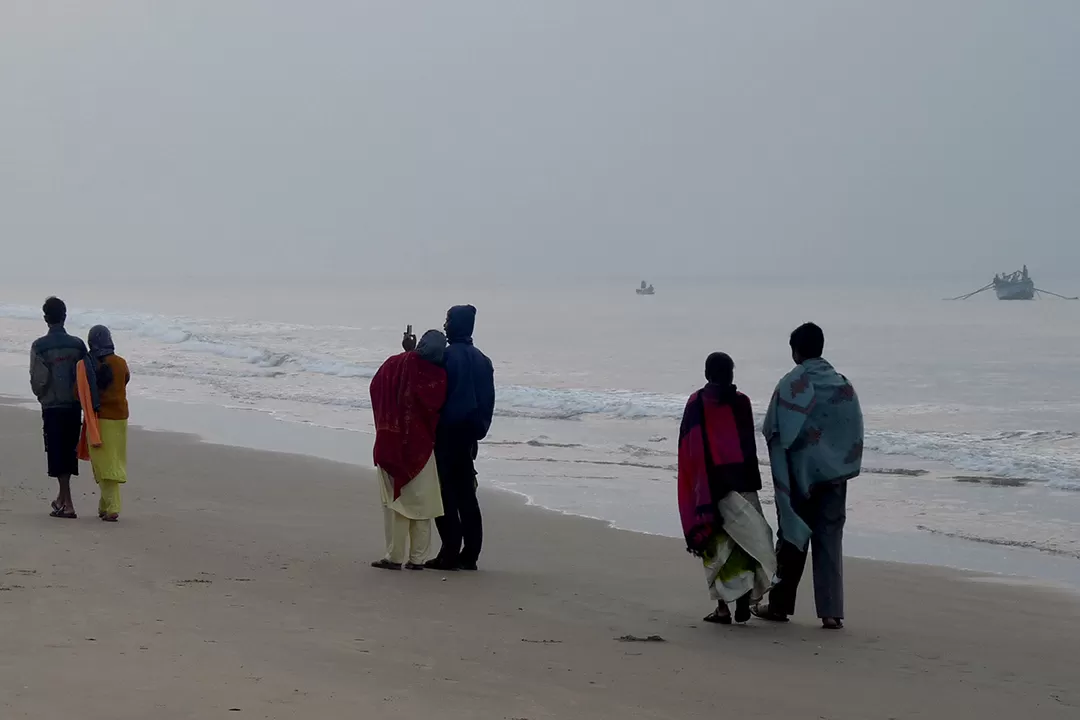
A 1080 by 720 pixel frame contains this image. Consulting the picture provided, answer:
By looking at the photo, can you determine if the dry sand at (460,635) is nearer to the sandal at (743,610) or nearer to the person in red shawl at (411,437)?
the sandal at (743,610)

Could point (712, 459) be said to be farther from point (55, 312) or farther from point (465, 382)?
point (55, 312)

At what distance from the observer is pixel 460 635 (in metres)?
5.79

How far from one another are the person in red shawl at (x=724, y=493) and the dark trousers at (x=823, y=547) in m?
0.22

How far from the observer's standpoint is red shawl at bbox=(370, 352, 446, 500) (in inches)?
292

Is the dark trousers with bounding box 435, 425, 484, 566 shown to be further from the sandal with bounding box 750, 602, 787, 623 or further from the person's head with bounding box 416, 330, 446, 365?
the sandal with bounding box 750, 602, 787, 623

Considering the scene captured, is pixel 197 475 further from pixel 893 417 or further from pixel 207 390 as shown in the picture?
pixel 893 417

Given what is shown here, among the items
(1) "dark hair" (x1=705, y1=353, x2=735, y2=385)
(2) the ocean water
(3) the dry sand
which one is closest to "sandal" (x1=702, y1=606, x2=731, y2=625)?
(3) the dry sand

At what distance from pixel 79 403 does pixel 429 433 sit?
111 inches

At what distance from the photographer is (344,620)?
5.90m

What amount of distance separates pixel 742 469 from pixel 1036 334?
180 feet

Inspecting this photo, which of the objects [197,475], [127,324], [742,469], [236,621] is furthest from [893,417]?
[127,324]

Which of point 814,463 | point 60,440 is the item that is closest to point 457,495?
point 814,463

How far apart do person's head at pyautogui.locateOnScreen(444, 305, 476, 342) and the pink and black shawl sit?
1.79 metres

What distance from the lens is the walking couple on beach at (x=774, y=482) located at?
6293mm
